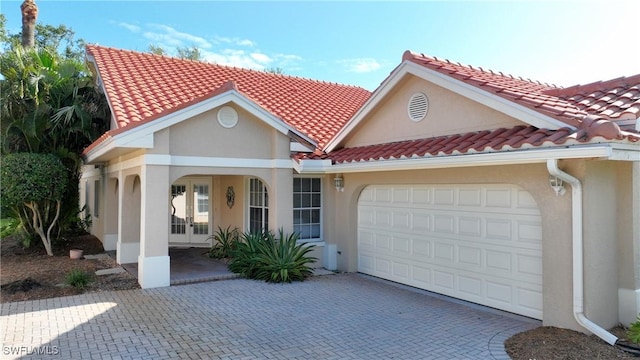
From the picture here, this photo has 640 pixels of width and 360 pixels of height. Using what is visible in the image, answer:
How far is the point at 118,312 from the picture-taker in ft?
26.6

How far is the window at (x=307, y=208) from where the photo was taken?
12586mm

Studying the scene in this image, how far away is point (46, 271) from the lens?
38.4 feet

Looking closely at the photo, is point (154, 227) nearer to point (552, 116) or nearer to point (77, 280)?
point (77, 280)

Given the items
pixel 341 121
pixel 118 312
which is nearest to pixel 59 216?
pixel 118 312

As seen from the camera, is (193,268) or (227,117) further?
(193,268)

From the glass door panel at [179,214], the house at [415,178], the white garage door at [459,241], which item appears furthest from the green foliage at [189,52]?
the white garage door at [459,241]

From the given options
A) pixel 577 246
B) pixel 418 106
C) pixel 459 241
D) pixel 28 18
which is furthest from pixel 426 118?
pixel 28 18

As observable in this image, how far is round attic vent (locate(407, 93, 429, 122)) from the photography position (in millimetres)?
10019

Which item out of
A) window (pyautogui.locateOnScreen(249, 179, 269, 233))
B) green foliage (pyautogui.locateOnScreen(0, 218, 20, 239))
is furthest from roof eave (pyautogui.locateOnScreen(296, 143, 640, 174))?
green foliage (pyautogui.locateOnScreen(0, 218, 20, 239))

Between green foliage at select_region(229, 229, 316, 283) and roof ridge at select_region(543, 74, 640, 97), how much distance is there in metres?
7.19

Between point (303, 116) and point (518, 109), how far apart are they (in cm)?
792

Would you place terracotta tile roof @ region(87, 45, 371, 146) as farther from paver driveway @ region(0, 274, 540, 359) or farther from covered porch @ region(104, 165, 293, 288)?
paver driveway @ region(0, 274, 540, 359)

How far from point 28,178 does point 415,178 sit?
11.4 m

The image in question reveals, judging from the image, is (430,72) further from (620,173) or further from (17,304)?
(17,304)
